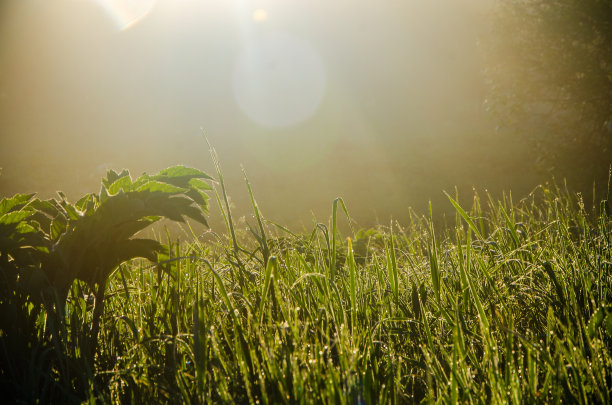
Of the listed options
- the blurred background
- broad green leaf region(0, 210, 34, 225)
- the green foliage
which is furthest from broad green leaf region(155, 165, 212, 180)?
the green foliage

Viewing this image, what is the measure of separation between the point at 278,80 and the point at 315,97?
257 cm

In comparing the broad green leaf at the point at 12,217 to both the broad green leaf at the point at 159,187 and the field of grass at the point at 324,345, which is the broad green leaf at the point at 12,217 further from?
the broad green leaf at the point at 159,187

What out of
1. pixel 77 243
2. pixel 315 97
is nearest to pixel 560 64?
pixel 77 243

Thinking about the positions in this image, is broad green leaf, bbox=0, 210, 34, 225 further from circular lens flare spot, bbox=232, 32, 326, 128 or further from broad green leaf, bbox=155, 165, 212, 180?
circular lens flare spot, bbox=232, 32, 326, 128

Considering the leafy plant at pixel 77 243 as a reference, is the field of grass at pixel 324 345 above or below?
below

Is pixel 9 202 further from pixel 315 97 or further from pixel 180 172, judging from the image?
pixel 315 97

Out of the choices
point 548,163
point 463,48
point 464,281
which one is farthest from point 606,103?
point 463,48

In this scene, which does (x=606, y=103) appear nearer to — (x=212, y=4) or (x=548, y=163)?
(x=548, y=163)

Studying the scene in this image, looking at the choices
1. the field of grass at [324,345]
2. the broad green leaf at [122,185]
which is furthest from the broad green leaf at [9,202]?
the broad green leaf at [122,185]

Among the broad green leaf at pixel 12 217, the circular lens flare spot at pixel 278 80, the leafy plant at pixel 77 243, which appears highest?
the circular lens flare spot at pixel 278 80

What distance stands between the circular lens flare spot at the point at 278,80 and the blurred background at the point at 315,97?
90 millimetres

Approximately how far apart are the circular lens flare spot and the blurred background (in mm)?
90

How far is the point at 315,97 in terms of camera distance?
21219mm

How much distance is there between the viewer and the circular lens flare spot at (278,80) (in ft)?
67.6
